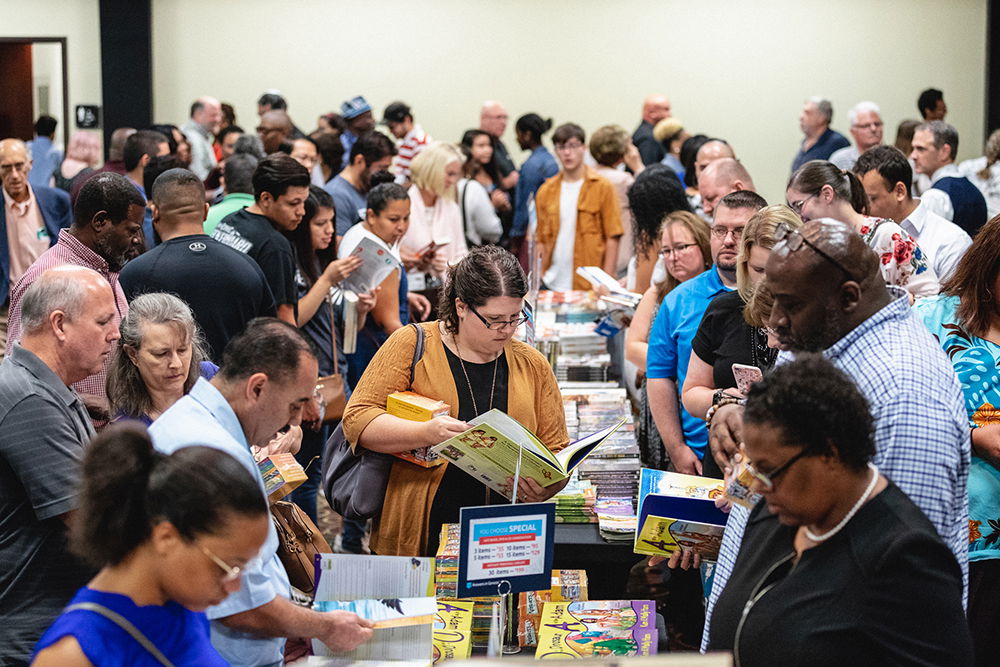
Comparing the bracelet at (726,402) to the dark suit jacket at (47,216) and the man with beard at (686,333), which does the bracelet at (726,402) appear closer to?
the man with beard at (686,333)

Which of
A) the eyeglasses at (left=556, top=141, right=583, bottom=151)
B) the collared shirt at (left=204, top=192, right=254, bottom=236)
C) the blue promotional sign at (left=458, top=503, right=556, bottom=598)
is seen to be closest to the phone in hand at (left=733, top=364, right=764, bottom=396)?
the blue promotional sign at (left=458, top=503, right=556, bottom=598)

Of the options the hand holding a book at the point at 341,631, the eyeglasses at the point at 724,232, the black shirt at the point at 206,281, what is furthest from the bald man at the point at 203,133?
the hand holding a book at the point at 341,631

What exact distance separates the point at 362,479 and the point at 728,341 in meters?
1.16

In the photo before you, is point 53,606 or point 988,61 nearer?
point 53,606

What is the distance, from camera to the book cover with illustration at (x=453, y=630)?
8.34 ft

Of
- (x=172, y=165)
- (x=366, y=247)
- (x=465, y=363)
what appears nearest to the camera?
(x=465, y=363)

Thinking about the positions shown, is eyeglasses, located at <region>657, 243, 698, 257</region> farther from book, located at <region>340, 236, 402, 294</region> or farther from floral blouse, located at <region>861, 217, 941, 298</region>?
book, located at <region>340, 236, 402, 294</region>

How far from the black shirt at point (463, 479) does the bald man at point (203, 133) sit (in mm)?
7088

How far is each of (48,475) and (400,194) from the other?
10.5 ft

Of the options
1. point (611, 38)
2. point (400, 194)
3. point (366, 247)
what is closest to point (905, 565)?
point (366, 247)

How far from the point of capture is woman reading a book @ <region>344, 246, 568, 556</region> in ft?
10.3

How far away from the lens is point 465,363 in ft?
10.6

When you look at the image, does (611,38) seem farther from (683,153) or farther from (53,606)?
(53,606)

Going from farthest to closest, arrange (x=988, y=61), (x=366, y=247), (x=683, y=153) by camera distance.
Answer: (x=988, y=61) < (x=683, y=153) < (x=366, y=247)
